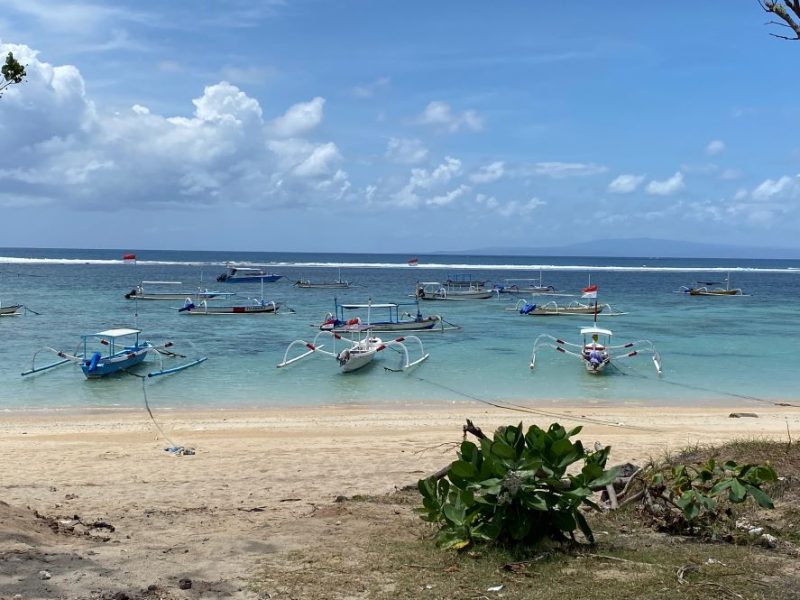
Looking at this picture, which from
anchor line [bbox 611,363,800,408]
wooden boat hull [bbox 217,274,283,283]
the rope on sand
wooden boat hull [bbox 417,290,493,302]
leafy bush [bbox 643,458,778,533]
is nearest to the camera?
leafy bush [bbox 643,458,778,533]

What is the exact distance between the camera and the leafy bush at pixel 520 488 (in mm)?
5207

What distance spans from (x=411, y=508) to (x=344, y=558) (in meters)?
1.82

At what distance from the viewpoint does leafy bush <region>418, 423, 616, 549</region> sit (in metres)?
5.21

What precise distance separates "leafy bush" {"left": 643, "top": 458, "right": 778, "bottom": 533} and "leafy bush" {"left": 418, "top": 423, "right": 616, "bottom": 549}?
2.77 feet

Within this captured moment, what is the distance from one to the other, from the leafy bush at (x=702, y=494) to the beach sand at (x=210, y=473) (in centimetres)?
281

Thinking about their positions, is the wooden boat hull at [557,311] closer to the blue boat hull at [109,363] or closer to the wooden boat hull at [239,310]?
the wooden boat hull at [239,310]

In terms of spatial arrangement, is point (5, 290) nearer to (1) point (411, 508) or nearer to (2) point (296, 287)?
(2) point (296, 287)

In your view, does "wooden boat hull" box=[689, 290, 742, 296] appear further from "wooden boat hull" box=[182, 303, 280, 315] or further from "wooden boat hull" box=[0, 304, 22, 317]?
"wooden boat hull" box=[0, 304, 22, 317]

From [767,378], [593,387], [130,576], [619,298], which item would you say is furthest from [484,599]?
[619,298]

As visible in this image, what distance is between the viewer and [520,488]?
518 cm

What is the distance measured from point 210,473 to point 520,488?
678 cm

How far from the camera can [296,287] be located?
79.8 m

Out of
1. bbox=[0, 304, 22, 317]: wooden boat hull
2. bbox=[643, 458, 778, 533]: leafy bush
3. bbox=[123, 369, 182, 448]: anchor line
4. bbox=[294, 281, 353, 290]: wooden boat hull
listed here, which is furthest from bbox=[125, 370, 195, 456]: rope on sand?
bbox=[294, 281, 353, 290]: wooden boat hull

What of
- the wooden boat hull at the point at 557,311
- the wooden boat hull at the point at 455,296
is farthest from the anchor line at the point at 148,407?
the wooden boat hull at the point at 455,296
